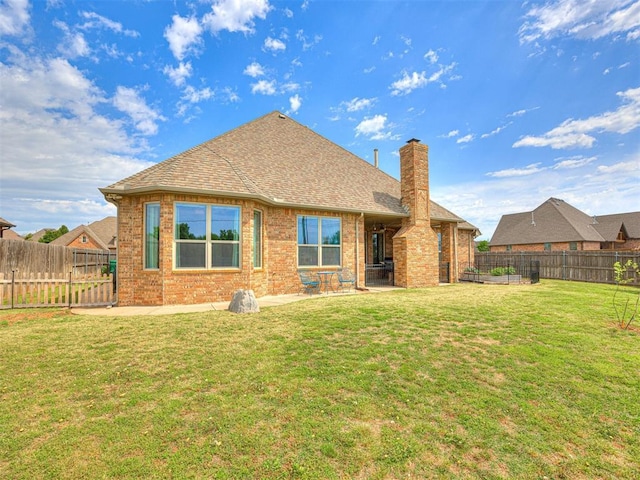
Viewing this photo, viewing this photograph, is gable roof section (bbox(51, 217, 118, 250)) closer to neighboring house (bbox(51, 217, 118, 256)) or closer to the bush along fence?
neighboring house (bbox(51, 217, 118, 256))

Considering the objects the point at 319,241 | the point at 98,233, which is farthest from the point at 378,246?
the point at 98,233

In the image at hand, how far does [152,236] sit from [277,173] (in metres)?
5.77

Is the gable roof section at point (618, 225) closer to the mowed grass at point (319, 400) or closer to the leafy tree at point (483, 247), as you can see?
the leafy tree at point (483, 247)

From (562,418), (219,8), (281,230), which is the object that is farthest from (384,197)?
(562,418)

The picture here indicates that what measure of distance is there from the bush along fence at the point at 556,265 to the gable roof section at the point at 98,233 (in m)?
49.2

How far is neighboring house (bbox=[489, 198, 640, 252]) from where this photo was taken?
29153 mm

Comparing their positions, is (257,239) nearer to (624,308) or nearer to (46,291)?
(46,291)

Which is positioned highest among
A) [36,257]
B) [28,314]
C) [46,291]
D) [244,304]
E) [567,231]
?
[567,231]

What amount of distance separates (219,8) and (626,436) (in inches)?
580

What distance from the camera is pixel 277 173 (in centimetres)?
1281

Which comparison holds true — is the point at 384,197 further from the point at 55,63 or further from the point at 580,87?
the point at 55,63

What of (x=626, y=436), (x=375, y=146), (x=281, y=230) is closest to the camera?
(x=626, y=436)

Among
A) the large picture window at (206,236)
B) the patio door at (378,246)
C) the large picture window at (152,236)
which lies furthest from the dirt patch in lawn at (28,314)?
the patio door at (378,246)

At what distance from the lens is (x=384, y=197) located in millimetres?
14867
